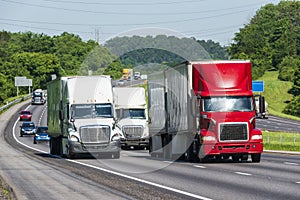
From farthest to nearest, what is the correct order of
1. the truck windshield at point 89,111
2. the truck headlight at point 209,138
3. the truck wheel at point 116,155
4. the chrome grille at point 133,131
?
the chrome grille at point 133,131, the truck wheel at point 116,155, the truck windshield at point 89,111, the truck headlight at point 209,138

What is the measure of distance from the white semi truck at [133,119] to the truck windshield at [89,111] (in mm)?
13015

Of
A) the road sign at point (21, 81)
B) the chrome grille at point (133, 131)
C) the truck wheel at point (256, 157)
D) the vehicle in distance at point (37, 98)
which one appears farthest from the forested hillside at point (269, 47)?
the truck wheel at point (256, 157)

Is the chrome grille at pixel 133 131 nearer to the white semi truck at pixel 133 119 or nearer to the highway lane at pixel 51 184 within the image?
the white semi truck at pixel 133 119

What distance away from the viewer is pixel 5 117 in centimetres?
10881

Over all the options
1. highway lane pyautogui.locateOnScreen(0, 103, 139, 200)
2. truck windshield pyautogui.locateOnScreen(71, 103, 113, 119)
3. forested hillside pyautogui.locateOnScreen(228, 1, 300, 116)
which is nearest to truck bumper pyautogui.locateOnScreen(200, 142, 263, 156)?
highway lane pyautogui.locateOnScreen(0, 103, 139, 200)

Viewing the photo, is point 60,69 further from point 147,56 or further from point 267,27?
point 147,56

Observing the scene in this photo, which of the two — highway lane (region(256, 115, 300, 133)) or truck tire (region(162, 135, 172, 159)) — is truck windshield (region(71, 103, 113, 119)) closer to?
truck tire (region(162, 135, 172, 159))

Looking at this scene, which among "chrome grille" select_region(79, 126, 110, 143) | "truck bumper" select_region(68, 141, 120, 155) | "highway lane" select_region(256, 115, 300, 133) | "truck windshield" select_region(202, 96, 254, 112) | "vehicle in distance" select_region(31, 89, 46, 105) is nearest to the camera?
"truck windshield" select_region(202, 96, 254, 112)

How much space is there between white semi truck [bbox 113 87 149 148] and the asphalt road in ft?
55.4

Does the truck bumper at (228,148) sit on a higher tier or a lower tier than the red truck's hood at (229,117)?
lower

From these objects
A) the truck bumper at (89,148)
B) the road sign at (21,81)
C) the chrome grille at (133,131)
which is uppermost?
the road sign at (21,81)

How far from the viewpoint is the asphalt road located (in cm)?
1789

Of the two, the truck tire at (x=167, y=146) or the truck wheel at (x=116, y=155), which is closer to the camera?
the truck tire at (x=167, y=146)

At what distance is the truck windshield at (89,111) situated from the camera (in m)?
35.1
